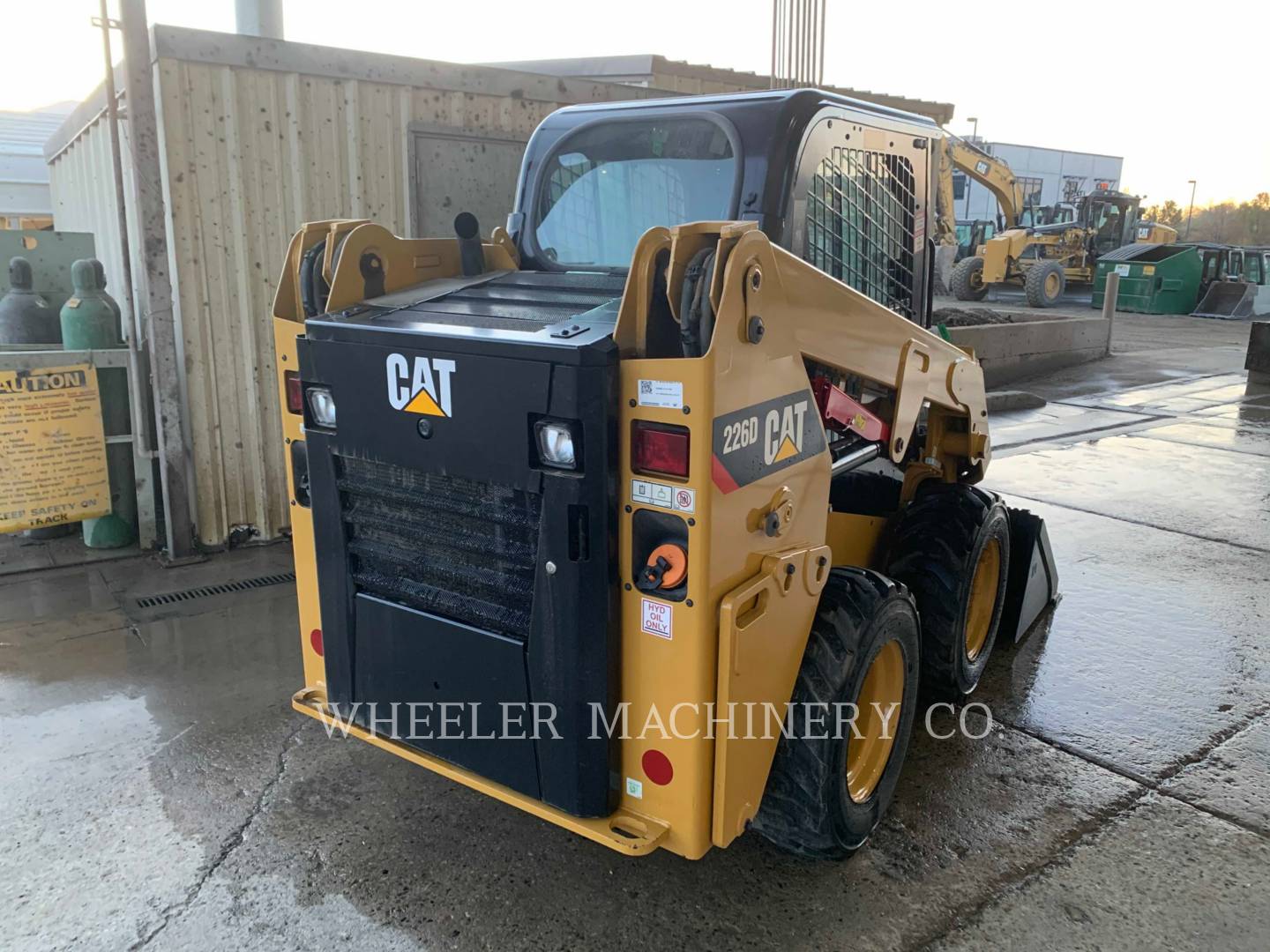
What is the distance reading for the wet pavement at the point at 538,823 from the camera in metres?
2.75

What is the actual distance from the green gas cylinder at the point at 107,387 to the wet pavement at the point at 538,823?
2.26 ft

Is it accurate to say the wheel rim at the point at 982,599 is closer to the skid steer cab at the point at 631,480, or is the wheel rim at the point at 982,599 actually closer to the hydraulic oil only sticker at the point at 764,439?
the skid steer cab at the point at 631,480

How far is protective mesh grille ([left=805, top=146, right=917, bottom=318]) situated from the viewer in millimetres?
3271

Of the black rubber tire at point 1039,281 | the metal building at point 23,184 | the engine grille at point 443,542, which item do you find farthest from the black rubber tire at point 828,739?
the black rubber tire at point 1039,281

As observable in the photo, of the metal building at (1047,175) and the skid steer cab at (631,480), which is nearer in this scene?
the skid steer cab at (631,480)

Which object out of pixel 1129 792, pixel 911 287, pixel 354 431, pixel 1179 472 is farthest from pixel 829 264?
pixel 1179 472

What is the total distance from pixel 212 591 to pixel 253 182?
2306 mm

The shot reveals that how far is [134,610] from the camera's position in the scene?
492 cm

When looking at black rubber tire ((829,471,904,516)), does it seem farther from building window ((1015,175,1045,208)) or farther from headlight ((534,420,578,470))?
building window ((1015,175,1045,208))

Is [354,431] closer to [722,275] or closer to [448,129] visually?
[722,275]

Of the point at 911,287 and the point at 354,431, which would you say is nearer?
the point at 354,431

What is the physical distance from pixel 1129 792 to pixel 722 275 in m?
2.53

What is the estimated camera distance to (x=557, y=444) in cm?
237

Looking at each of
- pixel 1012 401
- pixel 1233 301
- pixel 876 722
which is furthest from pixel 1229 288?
pixel 876 722
